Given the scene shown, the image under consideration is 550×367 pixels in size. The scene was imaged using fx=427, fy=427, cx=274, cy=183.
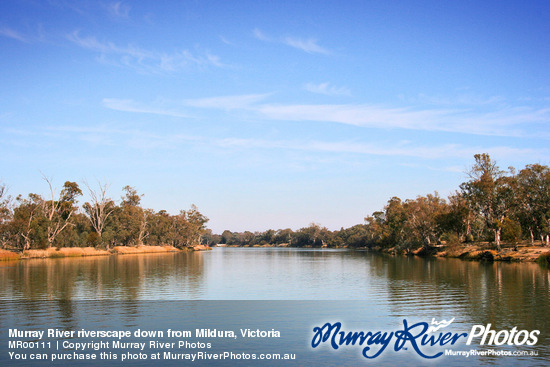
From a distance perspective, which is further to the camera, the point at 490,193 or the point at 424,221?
the point at 424,221

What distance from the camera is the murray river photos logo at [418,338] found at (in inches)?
650

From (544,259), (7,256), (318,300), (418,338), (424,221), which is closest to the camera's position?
(418,338)

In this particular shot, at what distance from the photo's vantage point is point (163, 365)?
14133 millimetres

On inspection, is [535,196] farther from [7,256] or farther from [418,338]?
[7,256]

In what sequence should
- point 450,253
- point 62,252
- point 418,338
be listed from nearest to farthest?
point 418,338 → point 450,253 → point 62,252

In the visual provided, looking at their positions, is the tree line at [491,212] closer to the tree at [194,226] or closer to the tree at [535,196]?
the tree at [535,196]

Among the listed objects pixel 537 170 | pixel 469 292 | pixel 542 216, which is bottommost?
pixel 469 292

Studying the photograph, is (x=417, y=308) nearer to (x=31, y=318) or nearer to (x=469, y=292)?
(x=469, y=292)

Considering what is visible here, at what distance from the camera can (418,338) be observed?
1789cm

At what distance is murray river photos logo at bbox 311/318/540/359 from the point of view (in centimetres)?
1652

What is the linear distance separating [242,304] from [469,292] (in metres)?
16.7

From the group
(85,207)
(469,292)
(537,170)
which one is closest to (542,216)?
(537,170)

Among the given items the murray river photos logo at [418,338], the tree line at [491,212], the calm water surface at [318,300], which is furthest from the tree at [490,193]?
the murray river photos logo at [418,338]

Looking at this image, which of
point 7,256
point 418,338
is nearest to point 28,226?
point 7,256
